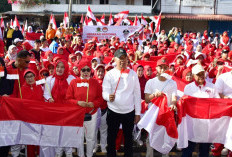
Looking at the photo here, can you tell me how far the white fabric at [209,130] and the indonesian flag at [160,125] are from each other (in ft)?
1.07

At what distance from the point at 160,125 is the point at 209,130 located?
34.2 inches

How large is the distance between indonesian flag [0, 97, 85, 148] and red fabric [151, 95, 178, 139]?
51.0 inches

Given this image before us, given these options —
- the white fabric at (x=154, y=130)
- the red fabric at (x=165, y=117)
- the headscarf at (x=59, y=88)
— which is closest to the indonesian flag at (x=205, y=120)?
the red fabric at (x=165, y=117)

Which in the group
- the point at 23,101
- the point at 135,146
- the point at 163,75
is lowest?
the point at 135,146

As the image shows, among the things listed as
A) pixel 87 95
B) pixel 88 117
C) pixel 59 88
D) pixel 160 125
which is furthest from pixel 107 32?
pixel 88 117

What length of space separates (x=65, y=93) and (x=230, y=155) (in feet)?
10.7

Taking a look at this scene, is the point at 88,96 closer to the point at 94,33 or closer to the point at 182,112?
Answer: the point at 182,112

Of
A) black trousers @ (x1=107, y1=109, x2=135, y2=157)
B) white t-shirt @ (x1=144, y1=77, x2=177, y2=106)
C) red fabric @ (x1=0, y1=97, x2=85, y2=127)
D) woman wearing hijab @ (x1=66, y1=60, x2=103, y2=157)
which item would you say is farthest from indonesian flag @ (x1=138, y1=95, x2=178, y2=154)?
red fabric @ (x1=0, y1=97, x2=85, y2=127)

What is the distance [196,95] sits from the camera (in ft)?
16.6

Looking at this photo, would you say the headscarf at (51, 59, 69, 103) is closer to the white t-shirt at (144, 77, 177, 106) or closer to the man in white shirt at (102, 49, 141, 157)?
the man in white shirt at (102, 49, 141, 157)

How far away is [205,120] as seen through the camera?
5.18 metres

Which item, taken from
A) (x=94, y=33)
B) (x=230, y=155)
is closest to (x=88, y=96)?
(x=230, y=155)

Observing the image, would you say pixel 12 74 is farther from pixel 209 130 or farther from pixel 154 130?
pixel 209 130

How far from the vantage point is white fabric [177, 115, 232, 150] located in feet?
16.8
